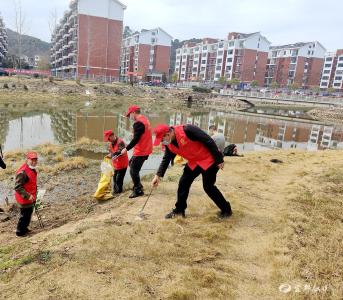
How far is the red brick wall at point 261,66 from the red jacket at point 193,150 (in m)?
92.5

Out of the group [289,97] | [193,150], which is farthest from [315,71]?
[193,150]

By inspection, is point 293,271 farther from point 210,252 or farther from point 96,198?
point 96,198

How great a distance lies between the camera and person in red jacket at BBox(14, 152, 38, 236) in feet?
18.0

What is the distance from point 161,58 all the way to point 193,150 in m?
89.4

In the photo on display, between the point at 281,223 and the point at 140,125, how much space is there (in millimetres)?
3327

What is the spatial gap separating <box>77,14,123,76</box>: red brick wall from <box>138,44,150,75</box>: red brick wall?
2353 cm

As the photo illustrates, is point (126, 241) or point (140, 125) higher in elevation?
point (140, 125)

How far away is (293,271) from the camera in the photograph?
3.93m

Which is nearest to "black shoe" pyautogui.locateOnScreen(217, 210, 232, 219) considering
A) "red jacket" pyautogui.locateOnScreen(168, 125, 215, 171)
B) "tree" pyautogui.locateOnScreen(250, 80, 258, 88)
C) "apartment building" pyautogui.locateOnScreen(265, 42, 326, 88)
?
"red jacket" pyautogui.locateOnScreen(168, 125, 215, 171)

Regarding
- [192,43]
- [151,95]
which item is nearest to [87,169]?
[151,95]

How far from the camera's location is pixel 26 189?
5664 millimetres

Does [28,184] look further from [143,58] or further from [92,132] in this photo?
[143,58]

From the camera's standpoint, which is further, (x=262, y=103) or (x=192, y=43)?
(x=192, y=43)

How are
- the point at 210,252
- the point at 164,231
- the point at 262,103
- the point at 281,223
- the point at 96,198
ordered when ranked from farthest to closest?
the point at 262,103 → the point at 96,198 → the point at 281,223 → the point at 164,231 → the point at 210,252
